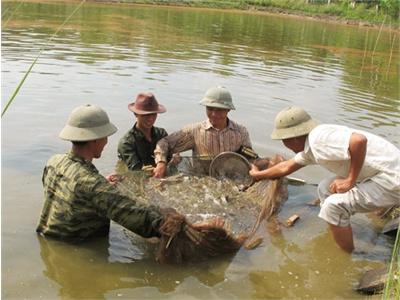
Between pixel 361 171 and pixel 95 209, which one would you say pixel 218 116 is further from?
pixel 95 209

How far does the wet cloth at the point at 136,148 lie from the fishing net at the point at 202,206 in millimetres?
364

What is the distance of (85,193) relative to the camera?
3.92m

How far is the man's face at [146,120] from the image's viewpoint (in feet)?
19.6

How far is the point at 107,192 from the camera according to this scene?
387cm

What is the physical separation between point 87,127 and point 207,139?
2333mm

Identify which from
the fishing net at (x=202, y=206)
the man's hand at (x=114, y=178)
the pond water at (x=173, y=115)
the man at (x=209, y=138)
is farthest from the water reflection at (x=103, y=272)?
the man at (x=209, y=138)

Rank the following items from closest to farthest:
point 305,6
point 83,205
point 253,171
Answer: point 83,205 → point 253,171 → point 305,6

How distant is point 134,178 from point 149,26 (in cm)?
2057

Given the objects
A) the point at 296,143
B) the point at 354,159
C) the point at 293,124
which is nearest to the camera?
the point at 354,159

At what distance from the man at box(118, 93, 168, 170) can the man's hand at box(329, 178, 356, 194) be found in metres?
2.34

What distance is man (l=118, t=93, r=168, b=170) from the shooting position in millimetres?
5891

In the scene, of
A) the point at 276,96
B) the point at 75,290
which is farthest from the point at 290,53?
the point at 75,290

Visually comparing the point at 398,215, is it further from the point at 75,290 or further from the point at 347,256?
the point at 75,290

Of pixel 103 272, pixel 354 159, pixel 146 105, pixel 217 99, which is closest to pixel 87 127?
pixel 103 272
